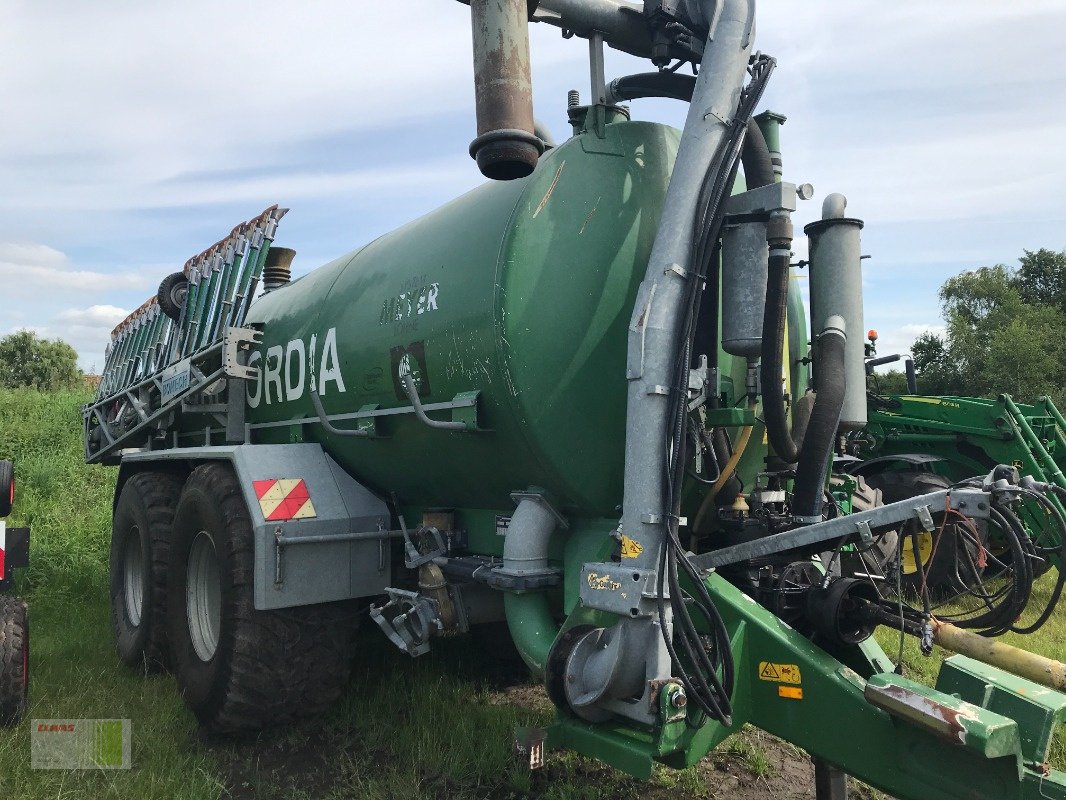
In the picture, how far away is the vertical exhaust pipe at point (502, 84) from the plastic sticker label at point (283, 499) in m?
2.06

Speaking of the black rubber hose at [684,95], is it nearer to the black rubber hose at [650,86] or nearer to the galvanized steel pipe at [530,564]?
the black rubber hose at [650,86]

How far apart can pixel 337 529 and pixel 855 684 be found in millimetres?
2482

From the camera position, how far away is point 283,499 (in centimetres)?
407

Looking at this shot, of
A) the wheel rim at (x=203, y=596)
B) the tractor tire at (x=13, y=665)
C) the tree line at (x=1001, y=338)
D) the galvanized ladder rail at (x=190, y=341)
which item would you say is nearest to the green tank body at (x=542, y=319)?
the wheel rim at (x=203, y=596)

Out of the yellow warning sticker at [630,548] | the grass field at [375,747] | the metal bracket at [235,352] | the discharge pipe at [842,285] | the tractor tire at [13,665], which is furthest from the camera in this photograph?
the metal bracket at [235,352]

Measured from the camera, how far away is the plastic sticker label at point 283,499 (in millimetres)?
3984

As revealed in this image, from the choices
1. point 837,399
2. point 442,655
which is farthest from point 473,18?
point 442,655

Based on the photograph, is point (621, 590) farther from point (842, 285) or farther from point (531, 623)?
point (842, 285)

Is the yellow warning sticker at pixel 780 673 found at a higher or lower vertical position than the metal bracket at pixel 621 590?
lower

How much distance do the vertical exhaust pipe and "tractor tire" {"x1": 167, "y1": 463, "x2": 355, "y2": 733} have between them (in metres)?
2.33

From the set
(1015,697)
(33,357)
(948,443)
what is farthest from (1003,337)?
(33,357)

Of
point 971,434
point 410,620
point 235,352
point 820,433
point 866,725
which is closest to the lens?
point 866,725

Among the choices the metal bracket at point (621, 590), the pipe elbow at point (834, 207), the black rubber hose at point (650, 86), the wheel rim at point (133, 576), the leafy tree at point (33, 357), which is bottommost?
the wheel rim at point (133, 576)

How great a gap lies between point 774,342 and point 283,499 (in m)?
2.42
